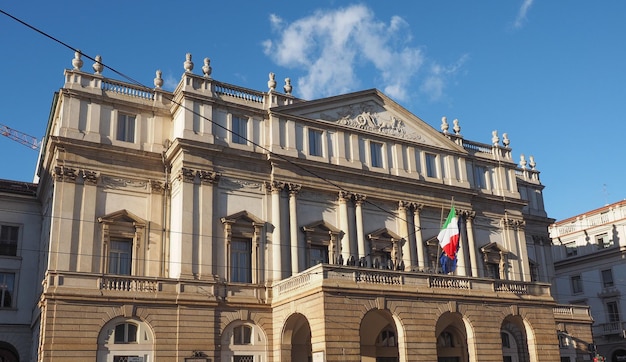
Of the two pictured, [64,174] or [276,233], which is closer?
[64,174]

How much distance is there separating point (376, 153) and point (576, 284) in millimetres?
31507

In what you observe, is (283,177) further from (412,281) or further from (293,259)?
(412,281)

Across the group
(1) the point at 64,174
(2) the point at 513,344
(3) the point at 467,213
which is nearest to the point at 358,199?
(3) the point at 467,213

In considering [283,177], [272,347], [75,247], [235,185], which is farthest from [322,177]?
[75,247]

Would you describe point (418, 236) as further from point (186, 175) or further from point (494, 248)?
point (186, 175)

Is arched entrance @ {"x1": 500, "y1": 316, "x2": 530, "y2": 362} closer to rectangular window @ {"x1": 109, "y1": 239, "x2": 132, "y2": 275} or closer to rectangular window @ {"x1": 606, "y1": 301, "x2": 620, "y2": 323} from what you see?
rectangular window @ {"x1": 606, "y1": 301, "x2": 620, "y2": 323}

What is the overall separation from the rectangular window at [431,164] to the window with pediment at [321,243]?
8999 mm

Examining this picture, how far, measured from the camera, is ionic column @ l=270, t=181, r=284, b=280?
1403 inches

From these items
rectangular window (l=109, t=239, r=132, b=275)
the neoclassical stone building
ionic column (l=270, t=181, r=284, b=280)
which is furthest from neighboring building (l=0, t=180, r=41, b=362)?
ionic column (l=270, t=181, r=284, b=280)

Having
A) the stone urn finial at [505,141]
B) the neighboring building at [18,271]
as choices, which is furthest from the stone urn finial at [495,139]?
the neighboring building at [18,271]

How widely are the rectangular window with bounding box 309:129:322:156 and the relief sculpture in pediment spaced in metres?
1.19

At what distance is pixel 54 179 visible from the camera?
33.6m

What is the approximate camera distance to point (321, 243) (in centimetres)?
3766

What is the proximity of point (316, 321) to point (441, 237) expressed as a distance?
31.1ft
